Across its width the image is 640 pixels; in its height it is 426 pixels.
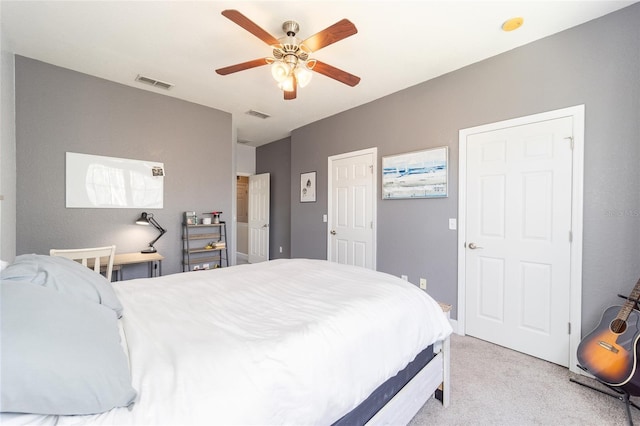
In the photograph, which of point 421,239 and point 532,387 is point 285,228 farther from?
point 532,387

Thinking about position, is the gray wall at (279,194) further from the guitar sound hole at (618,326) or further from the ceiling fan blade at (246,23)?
the guitar sound hole at (618,326)

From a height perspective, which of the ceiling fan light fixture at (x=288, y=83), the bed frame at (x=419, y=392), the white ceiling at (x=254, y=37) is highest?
the white ceiling at (x=254, y=37)

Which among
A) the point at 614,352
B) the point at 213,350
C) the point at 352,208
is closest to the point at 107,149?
the point at 352,208

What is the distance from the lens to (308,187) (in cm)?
447

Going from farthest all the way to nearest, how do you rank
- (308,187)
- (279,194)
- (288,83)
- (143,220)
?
1. (279,194)
2. (308,187)
3. (143,220)
4. (288,83)

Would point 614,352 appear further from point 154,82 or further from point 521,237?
point 154,82

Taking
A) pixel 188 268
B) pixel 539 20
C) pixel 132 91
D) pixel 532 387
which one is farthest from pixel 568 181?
pixel 132 91

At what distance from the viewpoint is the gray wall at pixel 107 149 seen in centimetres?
263

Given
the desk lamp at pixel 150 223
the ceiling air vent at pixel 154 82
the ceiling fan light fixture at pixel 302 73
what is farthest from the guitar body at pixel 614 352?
the ceiling air vent at pixel 154 82

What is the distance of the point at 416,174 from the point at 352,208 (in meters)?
1.07

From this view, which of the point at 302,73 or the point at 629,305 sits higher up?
the point at 302,73

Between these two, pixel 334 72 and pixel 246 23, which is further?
pixel 334 72

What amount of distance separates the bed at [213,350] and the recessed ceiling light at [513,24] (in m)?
2.18

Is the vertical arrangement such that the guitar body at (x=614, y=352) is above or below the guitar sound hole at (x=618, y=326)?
below
